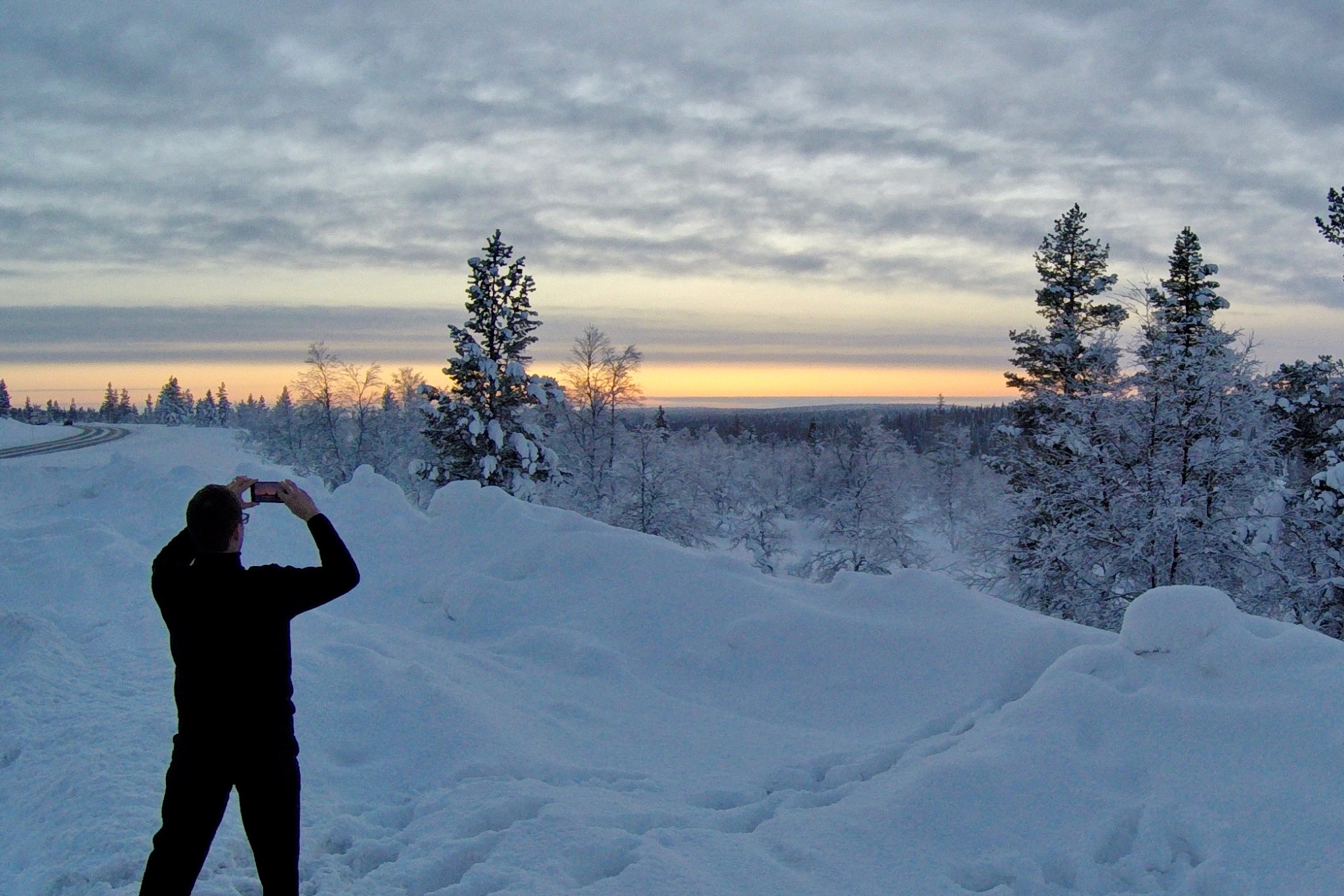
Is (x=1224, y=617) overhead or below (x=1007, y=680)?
overhead

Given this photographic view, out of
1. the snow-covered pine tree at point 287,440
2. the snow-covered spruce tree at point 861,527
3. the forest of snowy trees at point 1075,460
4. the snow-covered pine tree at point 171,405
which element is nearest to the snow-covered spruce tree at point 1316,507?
the forest of snowy trees at point 1075,460

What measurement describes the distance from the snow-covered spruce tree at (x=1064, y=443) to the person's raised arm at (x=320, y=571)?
49.9 feet

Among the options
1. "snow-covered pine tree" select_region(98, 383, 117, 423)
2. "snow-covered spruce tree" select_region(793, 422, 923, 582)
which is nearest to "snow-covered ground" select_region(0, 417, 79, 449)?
"snow-covered spruce tree" select_region(793, 422, 923, 582)

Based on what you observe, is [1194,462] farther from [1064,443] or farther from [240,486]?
[240,486]

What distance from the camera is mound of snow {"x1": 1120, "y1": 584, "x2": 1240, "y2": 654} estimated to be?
5.66m

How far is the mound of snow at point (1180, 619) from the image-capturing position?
5.66m

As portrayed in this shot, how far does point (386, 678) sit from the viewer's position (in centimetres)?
647

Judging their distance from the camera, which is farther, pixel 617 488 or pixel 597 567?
pixel 617 488

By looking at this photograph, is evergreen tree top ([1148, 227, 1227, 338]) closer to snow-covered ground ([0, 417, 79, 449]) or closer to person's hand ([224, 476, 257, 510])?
person's hand ([224, 476, 257, 510])

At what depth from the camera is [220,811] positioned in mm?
3119

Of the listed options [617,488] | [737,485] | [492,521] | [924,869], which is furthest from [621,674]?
[737,485]

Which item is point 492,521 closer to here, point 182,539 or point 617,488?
point 182,539

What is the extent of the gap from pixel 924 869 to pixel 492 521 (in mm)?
8667

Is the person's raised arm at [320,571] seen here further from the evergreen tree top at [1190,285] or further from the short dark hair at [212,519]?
the evergreen tree top at [1190,285]
